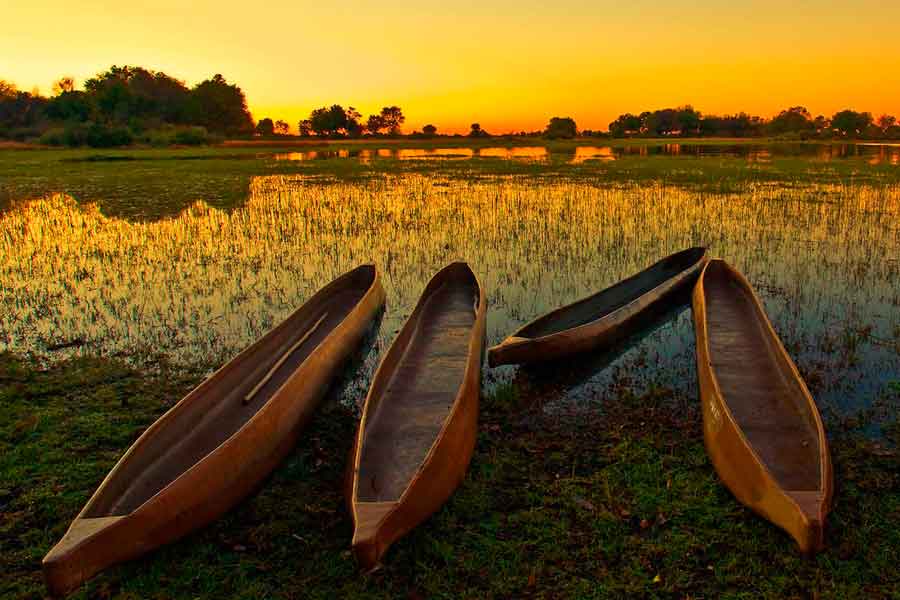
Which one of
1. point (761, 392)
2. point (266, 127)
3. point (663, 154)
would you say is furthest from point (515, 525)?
point (266, 127)

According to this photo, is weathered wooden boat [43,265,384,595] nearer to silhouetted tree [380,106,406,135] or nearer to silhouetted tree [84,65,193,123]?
Result: silhouetted tree [84,65,193,123]

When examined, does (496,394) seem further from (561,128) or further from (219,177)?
(561,128)

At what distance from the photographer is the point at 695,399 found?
6.48 m

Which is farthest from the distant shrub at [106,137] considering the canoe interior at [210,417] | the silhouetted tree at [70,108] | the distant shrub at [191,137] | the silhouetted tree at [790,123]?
the silhouetted tree at [790,123]

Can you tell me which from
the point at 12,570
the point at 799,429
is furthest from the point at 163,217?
the point at 799,429

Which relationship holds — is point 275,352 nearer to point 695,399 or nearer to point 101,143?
point 695,399

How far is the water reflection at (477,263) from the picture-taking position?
7.85 metres

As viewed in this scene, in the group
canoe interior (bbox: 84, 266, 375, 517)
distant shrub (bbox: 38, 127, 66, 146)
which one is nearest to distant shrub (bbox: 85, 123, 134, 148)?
distant shrub (bbox: 38, 127, 66, 146)

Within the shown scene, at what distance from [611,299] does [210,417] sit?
6.57m

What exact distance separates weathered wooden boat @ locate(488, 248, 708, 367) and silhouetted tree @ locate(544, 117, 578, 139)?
113 metres

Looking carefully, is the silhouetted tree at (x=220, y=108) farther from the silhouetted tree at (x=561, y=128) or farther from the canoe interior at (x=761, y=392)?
the canoe interior at (x=761, y=392)

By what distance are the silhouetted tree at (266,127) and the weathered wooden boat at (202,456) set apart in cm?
11338

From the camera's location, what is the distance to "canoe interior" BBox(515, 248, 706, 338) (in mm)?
7902

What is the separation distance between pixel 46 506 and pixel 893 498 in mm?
6918
